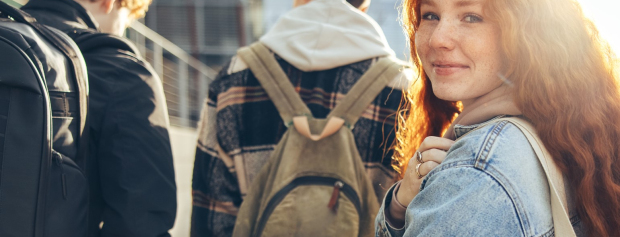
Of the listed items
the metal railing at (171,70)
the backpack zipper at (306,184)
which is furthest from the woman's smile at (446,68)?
the metal railing at (171,70)

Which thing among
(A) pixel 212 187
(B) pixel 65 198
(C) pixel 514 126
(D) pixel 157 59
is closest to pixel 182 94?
(D) pixel 157 59

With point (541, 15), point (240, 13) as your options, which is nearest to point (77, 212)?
point (541, 15)

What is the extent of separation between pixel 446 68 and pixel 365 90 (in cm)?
77

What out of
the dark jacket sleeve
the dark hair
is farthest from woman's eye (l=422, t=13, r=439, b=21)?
the dark jacket sleeve

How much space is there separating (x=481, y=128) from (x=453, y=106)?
58 centimetres

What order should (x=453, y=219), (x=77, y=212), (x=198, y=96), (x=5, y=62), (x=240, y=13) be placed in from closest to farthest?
(x=453, y=219) < (x=5, y=62) < (x=77, y=212) < (x=198, y=96) < (x=240, y=13)

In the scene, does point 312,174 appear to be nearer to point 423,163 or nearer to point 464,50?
point 423,163

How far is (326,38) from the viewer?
A: 238 cm

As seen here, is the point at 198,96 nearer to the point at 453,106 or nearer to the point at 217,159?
the point at 217,159

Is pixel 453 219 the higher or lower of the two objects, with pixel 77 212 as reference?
higher

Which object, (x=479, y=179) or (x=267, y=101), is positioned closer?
(x=479, y=179)

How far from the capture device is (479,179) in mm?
1235

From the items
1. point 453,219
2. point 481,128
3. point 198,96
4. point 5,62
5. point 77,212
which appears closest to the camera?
point 453,219

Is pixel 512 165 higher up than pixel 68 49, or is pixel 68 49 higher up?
pixel 68 49
